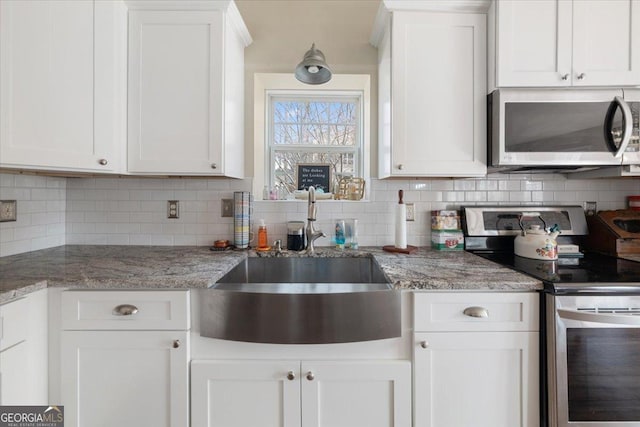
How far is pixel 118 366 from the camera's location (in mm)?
1267

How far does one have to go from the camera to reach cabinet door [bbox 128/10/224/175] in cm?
167

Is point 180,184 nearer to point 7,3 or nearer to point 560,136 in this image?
point 7,3

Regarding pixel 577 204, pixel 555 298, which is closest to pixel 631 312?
pixel 555 298

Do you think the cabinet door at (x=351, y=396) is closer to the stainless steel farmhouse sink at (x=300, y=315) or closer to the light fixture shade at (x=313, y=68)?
the stainless steel farmhouse sink at (x=300, y=315)

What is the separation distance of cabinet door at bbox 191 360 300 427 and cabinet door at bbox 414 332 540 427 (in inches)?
19.5

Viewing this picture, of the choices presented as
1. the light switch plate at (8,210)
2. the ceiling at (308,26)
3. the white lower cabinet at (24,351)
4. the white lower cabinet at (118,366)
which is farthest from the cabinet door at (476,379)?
the light switch plate at (8,210)

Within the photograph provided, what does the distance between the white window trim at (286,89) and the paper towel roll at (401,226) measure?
0.97 ft

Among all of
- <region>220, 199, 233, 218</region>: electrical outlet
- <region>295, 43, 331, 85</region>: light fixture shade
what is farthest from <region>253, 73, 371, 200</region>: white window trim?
<region>295, 43, 331, 85</region>: light fixture shade

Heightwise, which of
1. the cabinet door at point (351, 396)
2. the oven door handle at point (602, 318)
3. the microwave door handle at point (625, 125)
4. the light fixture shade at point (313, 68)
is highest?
the light fixture shade at point (313, 68)

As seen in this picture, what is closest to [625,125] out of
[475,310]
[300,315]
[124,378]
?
[475,310]

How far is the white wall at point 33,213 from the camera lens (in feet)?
5.56

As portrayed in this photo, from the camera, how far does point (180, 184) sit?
2.05 metres

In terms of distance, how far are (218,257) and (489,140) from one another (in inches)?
60.5

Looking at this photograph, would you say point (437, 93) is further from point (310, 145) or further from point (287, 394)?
point (287, 394)
